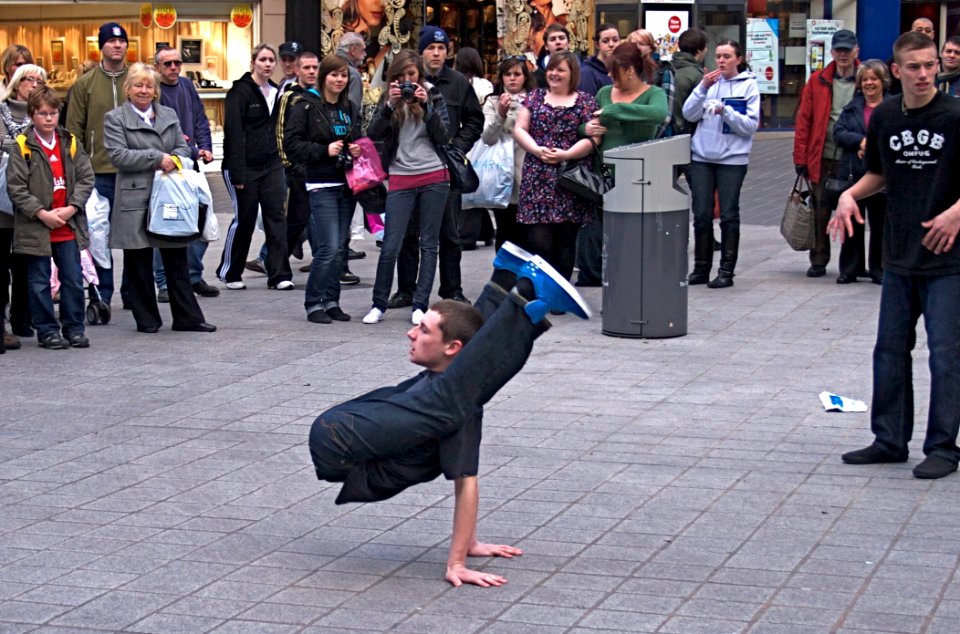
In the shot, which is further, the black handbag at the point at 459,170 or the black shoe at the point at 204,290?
the black shoe at the point at 204,290

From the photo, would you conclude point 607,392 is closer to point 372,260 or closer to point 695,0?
point 372,260

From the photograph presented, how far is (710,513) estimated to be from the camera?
5.96 m

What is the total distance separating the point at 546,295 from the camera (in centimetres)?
490

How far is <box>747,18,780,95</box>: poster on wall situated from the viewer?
2762cm

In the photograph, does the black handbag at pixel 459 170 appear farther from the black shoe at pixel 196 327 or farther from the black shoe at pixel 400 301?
the black shoe at pixel 196 327

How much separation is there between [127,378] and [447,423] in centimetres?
409

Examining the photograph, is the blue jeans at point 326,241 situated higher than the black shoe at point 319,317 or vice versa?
the blue jeans at point 326,241

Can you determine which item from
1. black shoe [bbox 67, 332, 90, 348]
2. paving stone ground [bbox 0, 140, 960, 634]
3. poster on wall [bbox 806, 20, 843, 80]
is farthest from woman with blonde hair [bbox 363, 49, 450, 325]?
poster on wall [bbox 806, 20, 843, 80]

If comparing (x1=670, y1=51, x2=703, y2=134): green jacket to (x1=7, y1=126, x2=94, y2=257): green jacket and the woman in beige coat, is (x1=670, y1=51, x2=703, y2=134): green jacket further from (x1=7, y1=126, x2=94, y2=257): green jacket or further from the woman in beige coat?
(x1=7, y1=126, x2=94, y2=257): green jacket

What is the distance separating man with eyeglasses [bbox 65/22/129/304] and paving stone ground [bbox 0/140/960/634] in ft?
5.56

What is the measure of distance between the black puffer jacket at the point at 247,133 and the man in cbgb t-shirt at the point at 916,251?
6.20m

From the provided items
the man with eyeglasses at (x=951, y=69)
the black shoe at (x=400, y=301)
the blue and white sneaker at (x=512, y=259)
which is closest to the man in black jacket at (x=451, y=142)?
the black shoe at (x=400, y=301)

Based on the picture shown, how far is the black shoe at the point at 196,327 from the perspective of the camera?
33.3ft

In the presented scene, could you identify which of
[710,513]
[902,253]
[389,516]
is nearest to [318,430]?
[389,516]
